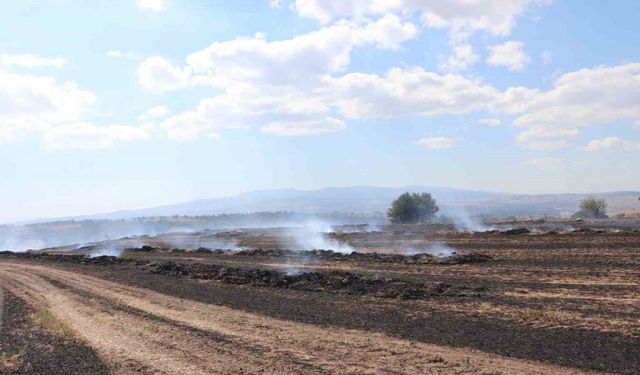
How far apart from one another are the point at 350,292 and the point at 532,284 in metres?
6.42

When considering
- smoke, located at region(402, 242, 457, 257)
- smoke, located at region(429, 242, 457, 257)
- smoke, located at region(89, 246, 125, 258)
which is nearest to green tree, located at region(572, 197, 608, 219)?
smoke, located at region(429, 242, 457, 257)

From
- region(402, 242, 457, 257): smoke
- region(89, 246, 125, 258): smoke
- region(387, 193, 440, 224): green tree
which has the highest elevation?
region(387, 193, 440, 224): green tree

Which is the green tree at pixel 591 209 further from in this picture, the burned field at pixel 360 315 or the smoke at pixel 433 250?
the burned field at pixel 360 315

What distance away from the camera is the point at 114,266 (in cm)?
3288

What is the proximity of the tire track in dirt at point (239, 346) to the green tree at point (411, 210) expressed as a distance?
61.3m

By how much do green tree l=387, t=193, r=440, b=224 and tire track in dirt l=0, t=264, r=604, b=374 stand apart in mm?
61262

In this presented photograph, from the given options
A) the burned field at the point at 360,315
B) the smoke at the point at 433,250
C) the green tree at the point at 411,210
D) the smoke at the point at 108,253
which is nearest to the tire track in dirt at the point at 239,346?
the burned field at the point at 360,315

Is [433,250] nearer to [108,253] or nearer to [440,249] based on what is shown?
[440,249]

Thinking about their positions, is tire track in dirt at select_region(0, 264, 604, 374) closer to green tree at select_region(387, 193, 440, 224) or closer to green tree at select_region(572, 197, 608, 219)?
green tree at select_region(387, 193, 440, 224)

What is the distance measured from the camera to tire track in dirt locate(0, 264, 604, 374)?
10.1 meters

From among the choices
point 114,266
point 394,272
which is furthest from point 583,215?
point 114,266

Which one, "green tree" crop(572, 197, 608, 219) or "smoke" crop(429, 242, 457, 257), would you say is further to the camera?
"green tree" crop(572, 197, 608, 219)

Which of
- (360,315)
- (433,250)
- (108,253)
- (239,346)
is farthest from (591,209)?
(239,346)

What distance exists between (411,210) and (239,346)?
6722 cm
